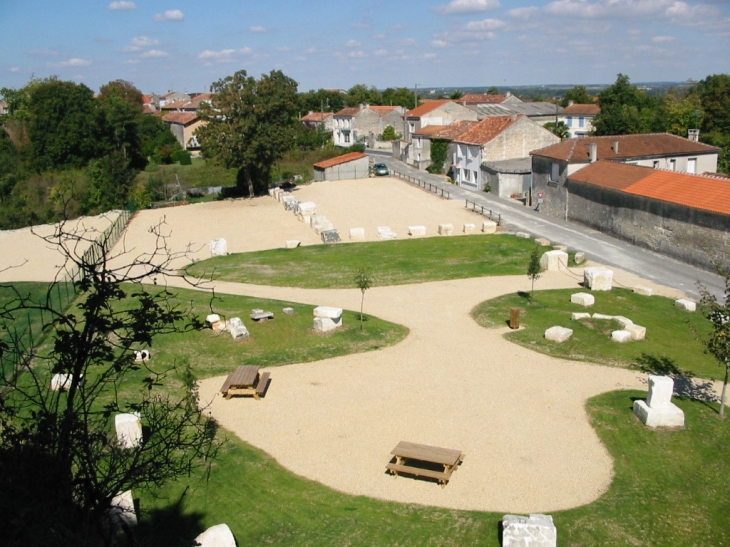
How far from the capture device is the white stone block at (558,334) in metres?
20.2

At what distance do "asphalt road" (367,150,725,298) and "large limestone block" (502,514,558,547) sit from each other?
17586 mm

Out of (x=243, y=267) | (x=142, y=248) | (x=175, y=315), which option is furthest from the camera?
(x=142, y=248)

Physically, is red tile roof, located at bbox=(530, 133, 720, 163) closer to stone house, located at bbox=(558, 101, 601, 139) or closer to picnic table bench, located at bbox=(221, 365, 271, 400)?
picnic table bench, located at bbox=(221, 365, 271, 400)

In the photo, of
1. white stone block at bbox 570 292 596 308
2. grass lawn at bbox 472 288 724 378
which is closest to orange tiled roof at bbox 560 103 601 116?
grass lawn at bbox 472 288 724 378

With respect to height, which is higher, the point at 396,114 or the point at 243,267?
the point at 396,114

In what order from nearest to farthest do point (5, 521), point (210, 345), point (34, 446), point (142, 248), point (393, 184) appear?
point (5, 521)
point (34, 446)
point (210, 345)
point (142, 248)
point (393, 184)

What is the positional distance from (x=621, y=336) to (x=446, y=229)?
58.9 ft

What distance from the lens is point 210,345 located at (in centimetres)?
2000

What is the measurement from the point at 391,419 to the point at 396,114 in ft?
246

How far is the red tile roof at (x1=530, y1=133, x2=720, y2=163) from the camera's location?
40.1m

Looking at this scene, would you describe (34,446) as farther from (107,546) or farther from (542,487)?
(542,487)

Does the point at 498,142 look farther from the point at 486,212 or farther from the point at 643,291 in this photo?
the point at 643,291

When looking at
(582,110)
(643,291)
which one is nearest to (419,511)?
(643,291)

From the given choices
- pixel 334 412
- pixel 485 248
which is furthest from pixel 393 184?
pixel 334 412
